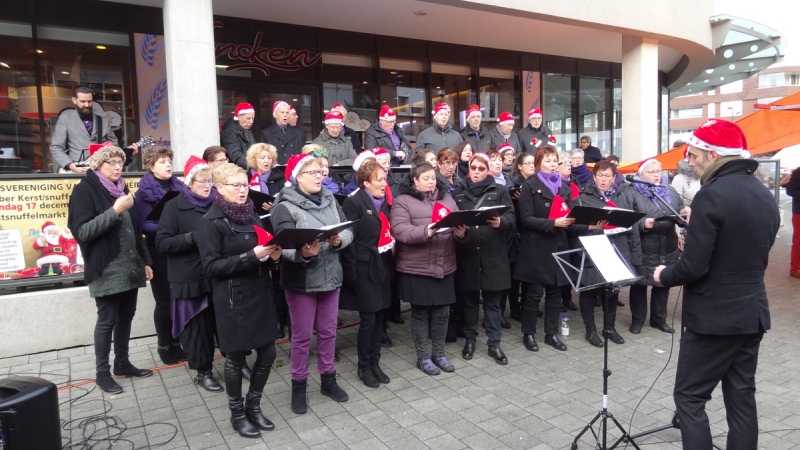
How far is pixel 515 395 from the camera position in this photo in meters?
4.62

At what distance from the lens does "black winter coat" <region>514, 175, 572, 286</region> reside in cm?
568

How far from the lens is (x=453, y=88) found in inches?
550

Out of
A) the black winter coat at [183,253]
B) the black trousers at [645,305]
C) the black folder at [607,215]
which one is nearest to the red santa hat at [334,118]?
the black winter coat at [183,253]

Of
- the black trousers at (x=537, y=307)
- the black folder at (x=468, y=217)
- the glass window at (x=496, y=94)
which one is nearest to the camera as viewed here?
the black folder at (x=468, y=217)

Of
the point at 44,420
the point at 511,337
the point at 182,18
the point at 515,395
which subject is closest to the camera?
the point at 44,420

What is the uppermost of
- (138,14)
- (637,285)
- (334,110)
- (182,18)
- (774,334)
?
(138,14)

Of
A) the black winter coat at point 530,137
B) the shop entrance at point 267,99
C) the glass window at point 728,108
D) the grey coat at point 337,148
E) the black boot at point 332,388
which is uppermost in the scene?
the glass window at point 728,108

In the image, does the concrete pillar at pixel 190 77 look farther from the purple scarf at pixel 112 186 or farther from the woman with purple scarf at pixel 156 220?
the purple scarf at pixel 112 186

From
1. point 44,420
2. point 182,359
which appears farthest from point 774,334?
point 44,420

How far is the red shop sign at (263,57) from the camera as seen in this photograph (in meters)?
10.8

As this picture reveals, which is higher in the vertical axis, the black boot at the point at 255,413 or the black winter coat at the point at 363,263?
the black winter coat at the point at 363,263

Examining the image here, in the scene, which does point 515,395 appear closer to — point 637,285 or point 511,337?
point 511,337

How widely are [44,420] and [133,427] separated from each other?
1486 mm

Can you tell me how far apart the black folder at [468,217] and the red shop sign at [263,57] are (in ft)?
26.0
